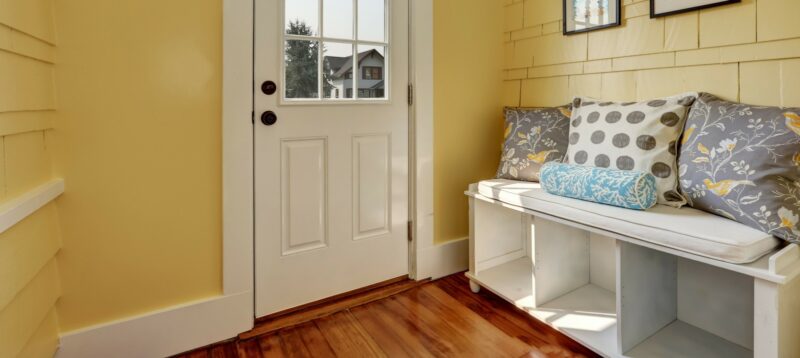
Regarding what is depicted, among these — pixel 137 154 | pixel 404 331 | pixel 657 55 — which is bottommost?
pixel 404 331

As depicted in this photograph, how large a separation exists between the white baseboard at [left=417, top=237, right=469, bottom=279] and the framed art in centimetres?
122

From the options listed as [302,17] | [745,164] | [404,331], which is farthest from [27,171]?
[745,164]

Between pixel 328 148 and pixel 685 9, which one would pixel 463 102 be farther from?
pixel 685 9

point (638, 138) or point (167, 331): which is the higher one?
point (638, 138)

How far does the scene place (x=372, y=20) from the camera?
2.00 m

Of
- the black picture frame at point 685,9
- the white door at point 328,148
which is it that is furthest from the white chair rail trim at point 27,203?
the black picture frame at point 685,9

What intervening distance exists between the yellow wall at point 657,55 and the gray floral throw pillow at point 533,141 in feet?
0.59

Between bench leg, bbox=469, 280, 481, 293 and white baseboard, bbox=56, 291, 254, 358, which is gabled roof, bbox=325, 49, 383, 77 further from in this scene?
bench leg, bbox=469, 280, 481, 293

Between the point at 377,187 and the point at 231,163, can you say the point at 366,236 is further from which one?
the point at 231,163

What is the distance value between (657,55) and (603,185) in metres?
0.67

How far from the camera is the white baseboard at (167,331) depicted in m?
1.47

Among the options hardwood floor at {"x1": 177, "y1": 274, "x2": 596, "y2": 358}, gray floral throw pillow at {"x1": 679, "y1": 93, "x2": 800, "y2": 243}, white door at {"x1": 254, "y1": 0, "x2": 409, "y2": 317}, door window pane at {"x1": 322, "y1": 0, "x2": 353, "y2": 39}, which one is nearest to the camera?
gray floral throw pillow at {"x1": 679, "y1": 93, "x2": 800, "y2": 243}

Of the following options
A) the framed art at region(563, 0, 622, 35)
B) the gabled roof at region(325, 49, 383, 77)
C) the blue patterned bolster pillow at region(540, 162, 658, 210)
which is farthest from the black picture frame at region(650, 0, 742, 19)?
the gabled roof at region(325, 49, 383, 77)

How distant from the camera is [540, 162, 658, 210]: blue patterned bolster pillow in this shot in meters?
1.39
